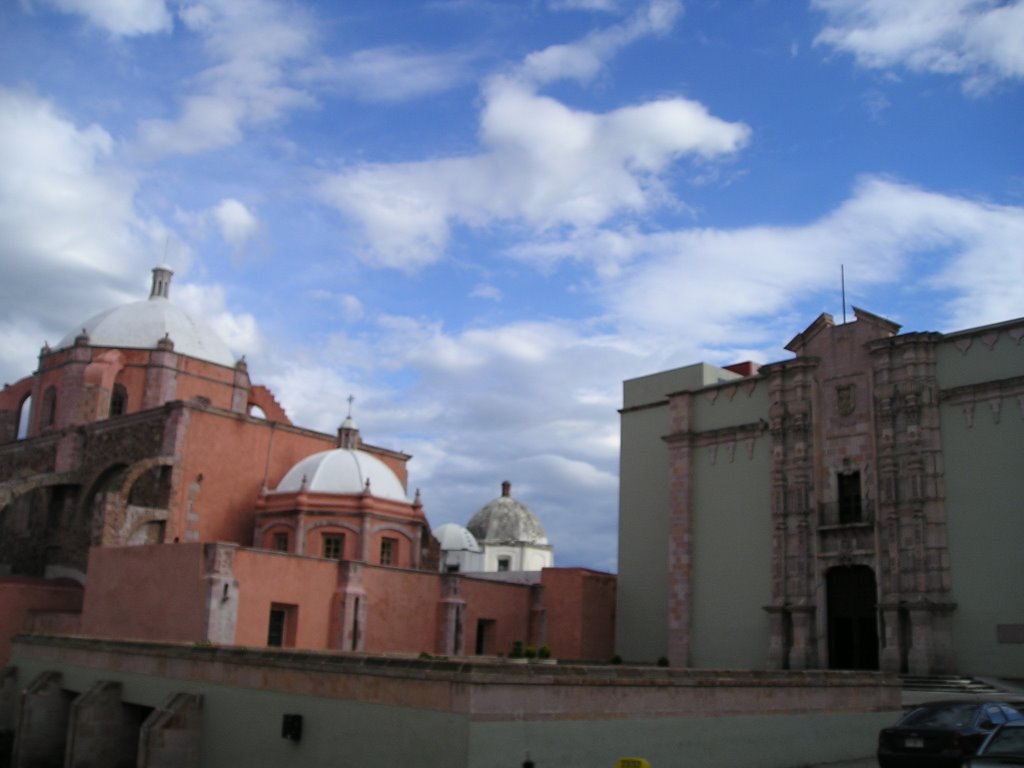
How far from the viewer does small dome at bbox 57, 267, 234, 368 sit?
4056 cm

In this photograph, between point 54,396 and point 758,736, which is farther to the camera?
point 54,396

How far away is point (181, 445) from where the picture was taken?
3294 cm

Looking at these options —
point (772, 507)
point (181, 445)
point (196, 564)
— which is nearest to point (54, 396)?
point (181, 445)

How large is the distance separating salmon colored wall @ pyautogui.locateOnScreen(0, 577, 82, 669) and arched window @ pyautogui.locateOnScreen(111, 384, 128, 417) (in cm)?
936

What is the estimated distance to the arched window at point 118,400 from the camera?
3931cm

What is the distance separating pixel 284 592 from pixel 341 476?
24.7ft

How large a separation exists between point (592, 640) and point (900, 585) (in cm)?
1049

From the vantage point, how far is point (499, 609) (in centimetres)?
3191

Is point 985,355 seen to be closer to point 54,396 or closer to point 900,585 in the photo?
point 900,585

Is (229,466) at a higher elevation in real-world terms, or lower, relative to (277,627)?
higher

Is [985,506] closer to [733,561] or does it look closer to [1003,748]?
[733,561]

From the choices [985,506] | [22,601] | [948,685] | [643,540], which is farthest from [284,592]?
[985,506]

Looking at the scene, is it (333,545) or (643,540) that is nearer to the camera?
(643,540)

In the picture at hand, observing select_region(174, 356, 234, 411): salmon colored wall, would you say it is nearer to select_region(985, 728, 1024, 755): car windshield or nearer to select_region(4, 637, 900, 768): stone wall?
select_region(4, 637, 900, 768): stone wall
